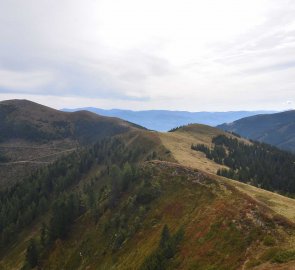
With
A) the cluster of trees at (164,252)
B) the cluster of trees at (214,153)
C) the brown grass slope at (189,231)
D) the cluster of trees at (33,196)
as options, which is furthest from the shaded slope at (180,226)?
the cluster of trees at (214,153)

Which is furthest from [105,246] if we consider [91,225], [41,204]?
[41,204]

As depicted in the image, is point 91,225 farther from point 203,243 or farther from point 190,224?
point 203,243

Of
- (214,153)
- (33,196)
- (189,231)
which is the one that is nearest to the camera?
(189,231)

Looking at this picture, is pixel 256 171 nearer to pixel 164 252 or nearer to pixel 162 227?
pixel 162 227

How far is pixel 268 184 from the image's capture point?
141 m

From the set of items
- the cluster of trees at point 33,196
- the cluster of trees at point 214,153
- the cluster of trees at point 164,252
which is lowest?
the cluster of trees at point 33,196

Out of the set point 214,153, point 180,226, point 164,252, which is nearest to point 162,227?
point 180,226

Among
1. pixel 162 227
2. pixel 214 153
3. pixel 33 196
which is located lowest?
pixel 33 196

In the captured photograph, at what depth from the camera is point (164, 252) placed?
61.6m

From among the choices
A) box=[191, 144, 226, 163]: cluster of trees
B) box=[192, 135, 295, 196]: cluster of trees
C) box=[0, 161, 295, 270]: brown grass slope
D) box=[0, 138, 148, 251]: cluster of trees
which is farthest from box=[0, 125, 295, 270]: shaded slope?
box=[191, 144, 226, 163]: cluster of trees

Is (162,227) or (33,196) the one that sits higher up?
(162,227)

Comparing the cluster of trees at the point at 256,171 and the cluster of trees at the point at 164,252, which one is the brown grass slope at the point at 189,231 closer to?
the cluster of trees at the point at 164,252

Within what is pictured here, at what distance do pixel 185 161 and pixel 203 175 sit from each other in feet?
168

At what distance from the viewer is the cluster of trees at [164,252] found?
195ft
